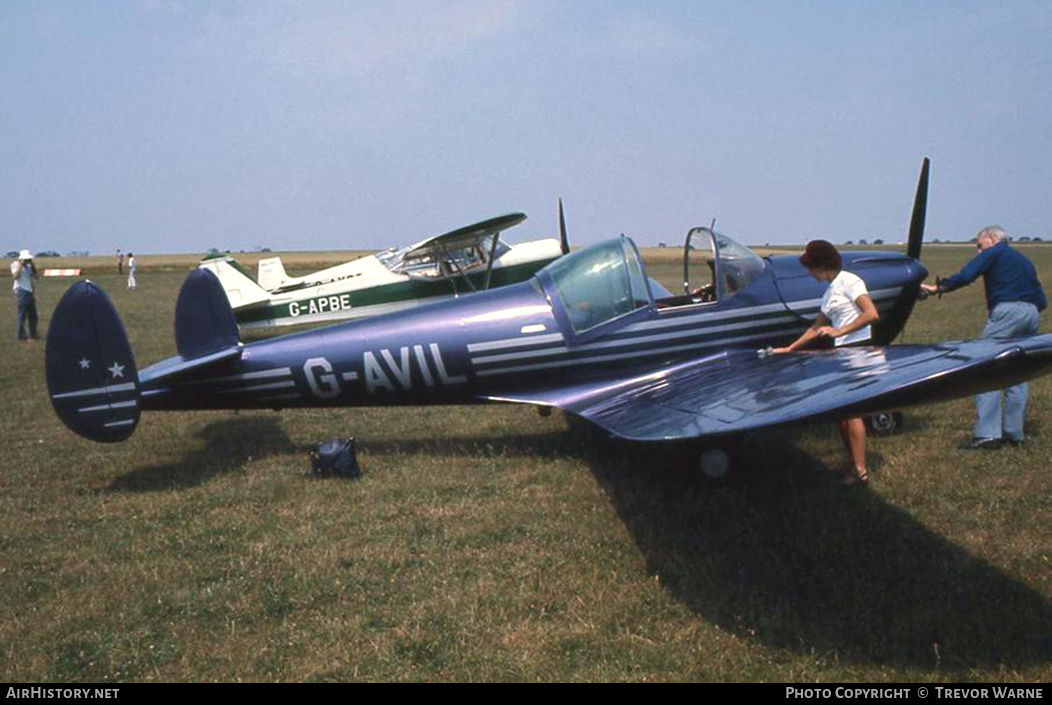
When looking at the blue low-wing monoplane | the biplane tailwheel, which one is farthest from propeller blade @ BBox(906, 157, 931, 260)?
the biplane tailwheel

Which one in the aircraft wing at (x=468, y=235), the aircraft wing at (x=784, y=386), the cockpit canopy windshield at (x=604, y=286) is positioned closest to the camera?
the aircraft wing at (x=784, y=386)

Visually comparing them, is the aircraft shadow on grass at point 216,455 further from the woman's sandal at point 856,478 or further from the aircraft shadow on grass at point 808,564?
the woman's sandal at point 856,478

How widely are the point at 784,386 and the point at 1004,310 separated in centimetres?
325

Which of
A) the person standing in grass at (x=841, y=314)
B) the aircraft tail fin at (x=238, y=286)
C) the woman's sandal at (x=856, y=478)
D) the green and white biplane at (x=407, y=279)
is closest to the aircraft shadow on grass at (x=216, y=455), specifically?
the person standing in grass at (x=841, y=314)

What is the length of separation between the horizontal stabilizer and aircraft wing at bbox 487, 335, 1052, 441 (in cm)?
223

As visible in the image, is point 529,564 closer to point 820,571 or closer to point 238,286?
point 820,571

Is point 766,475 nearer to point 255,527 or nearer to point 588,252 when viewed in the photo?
point 588,252

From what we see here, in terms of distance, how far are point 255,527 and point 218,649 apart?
156 cm

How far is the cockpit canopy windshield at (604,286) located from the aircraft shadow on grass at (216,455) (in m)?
2.95

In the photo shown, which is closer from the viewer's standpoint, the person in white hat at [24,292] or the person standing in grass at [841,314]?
the person standing in grass at [841,314]

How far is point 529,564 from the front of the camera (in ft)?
14.6

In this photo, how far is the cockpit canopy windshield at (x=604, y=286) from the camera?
6.07m

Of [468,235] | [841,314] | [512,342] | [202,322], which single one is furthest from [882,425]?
[468,235]

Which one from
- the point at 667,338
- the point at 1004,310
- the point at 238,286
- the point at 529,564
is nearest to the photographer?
the point at 529,564
